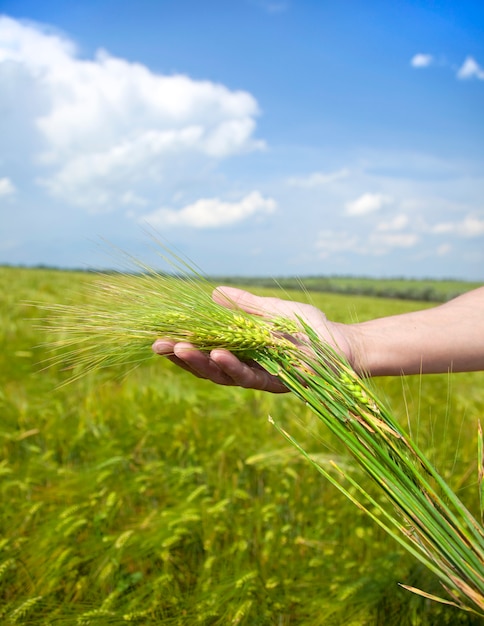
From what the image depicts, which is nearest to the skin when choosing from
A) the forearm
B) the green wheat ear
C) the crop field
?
the forearm

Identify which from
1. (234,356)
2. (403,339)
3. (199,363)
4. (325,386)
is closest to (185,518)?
(199,363)

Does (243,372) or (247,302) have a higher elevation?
(247,302)

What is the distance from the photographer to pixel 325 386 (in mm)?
1412

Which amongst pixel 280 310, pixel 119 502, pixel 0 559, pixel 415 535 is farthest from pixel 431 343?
pixel 0 559

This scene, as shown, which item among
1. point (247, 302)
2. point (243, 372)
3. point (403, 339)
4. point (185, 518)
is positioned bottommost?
point (185, 518)

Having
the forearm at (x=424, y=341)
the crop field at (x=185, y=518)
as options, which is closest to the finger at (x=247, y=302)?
the crop field at (x=185, y=518)

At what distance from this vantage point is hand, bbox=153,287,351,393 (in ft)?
5.45

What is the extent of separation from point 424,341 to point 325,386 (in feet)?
2.40

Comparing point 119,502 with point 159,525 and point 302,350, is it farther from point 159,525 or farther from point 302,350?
point 302,350

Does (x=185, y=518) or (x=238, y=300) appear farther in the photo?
(x=185, y=518)

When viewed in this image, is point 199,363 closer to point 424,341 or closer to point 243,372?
point 243,372

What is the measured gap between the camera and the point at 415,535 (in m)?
1.23

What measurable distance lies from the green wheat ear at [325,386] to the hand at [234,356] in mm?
36

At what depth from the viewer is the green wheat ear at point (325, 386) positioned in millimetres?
1192
